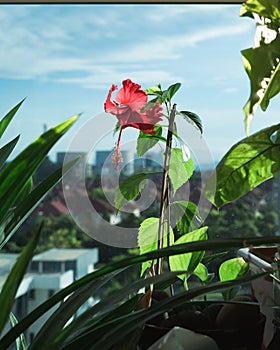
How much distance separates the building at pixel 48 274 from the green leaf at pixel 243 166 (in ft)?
2.94

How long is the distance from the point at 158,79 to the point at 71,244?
0.47 m

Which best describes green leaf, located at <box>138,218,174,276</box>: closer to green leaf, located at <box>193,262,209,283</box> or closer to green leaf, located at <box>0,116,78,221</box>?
green leaf, located at <box>193,262,209,283</box>

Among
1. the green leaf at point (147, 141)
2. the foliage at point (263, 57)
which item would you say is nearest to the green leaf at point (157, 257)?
the foliage at point (263, 57)

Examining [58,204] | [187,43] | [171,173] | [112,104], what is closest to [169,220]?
[171,173]

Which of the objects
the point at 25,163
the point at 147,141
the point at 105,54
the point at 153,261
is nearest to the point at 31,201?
the point at 25,163

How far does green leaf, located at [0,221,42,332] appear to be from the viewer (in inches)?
14.6

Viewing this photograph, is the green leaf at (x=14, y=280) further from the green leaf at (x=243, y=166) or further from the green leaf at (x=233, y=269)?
the green leaf at (x=233, y=269)

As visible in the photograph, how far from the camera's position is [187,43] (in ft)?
5.10

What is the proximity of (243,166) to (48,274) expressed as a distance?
3.30 ft

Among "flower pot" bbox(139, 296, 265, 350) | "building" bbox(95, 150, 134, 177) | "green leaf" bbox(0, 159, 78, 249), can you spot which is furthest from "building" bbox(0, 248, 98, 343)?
"green leaf" bbox(0, 159, 78, 249)

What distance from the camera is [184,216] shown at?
0.78 m

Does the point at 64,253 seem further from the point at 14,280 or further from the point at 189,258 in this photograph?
the point at 14,280

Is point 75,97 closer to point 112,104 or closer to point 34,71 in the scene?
point 34,71

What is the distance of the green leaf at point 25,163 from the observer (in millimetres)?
420
